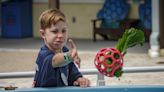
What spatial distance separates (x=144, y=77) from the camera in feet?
26.8

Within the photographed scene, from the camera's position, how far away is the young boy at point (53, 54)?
2.91 m

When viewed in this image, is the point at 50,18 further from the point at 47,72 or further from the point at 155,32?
the point at 155,32

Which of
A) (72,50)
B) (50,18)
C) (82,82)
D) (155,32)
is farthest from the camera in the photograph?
(155,32)

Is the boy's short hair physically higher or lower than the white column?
higher

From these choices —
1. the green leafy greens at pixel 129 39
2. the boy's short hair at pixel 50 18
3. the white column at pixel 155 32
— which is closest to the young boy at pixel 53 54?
the boy's short hair at pixel 50 18

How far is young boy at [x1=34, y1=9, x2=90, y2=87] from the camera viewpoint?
9.55 feet

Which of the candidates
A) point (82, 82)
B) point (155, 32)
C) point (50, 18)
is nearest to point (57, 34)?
point (50, 18)

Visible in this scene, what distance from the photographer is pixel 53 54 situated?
9.73 feet

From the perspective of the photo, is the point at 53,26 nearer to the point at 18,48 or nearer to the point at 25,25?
the point at 18,48

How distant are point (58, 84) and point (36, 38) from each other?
37.2 feet

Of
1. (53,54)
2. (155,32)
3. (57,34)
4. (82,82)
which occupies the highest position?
(57,34)

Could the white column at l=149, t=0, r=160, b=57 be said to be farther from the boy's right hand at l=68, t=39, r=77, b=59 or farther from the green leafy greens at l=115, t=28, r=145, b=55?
the boy's right hand at l=68, t=39, r=77, b=59

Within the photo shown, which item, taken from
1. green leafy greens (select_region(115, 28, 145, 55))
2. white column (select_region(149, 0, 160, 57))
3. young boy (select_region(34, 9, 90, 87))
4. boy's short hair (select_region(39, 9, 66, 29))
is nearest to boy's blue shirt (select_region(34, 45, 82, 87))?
young boy (select_region(34, 9, 90, 87))

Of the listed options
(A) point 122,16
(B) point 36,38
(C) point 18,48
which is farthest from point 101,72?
(B) point 36,38
